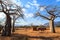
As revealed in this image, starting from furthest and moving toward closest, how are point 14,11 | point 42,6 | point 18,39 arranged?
point 42,6 → point 14,11 → point 18,39

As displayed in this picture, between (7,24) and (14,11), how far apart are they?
1.56m

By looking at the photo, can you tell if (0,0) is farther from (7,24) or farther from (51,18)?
(51,18)

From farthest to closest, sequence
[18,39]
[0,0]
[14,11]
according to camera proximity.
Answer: [14,11] < [0,0] < [18,39]

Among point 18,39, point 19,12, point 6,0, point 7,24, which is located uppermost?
point 6,0

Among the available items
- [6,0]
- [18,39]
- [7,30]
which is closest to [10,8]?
[6,0]

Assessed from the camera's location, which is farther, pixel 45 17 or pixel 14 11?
pixel 45 17

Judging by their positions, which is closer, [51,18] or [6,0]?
[6,0]

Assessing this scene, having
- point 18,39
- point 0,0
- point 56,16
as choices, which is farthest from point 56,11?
point 18,39

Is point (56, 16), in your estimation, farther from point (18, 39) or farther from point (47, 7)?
point (18, 39)

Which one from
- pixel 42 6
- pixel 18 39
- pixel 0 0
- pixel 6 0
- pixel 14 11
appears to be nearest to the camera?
pixel 18 39

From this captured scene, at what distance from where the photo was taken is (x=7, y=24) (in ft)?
48.4

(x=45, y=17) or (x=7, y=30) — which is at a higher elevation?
(x=45, y=17)

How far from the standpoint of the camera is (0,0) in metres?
13.4

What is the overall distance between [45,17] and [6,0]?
928cm
